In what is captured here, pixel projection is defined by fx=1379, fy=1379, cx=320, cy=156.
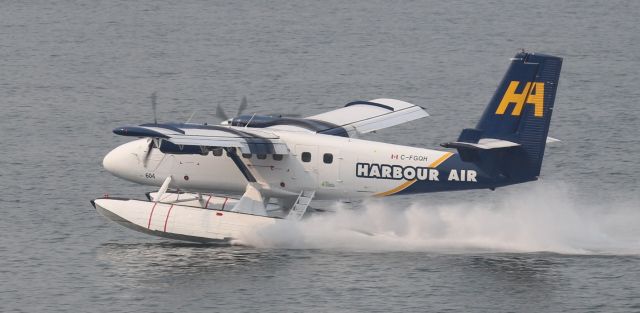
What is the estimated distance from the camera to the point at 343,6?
4813 inches

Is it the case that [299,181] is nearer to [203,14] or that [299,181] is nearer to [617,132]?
[617,132]

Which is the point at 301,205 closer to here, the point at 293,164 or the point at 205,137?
the point at 293,164

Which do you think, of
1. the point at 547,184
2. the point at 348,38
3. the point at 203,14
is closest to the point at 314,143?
the point at 547,184

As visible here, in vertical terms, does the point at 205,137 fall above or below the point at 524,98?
below

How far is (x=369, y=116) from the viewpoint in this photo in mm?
56219

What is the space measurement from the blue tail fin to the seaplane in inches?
1.4

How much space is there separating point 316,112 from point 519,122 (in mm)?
30455

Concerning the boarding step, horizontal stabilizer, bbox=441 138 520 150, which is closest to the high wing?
the boarding step

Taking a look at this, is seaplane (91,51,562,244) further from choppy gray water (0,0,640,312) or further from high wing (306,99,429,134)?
choppy gray water (0,0,640,312)

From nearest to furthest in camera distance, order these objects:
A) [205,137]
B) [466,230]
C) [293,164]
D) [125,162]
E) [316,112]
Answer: [205,137] < [293,164] < [466,230] < [125,162] < [316,112]

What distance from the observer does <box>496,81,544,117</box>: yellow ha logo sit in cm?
4828

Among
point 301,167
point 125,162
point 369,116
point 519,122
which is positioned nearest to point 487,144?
point 519,122

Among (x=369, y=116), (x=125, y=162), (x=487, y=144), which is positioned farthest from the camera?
(x=369, y=116)

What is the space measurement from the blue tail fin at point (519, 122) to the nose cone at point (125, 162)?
1301 cm
